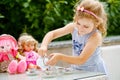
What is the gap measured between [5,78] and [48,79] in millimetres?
229

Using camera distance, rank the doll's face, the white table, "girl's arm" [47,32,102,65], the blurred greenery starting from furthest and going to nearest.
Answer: the blurred greenery < the doll's face < "girl's arm" [47,32,102,65] < the white table

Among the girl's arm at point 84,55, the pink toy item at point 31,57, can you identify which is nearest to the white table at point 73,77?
the girl's arm at point 84,55

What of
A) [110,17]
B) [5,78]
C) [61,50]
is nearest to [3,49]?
[5,78]

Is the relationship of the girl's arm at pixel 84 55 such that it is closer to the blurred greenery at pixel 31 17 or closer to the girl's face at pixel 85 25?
the girl's face at pixel 85 25

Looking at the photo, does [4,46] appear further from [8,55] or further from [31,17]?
[31,17]

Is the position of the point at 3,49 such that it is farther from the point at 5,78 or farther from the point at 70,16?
the point at 70,16

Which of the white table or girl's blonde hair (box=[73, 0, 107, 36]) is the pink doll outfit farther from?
girl's blonde hair (box=[73, 0, 107, 36])

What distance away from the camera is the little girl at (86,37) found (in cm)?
174

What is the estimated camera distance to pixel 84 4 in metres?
1.82

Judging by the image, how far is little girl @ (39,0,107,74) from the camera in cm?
174

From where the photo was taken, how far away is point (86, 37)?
185 centimetres

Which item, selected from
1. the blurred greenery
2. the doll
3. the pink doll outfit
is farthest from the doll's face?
the blurred greenery

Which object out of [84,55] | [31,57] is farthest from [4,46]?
[84,55]

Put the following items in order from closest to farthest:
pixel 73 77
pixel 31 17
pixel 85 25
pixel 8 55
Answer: pixel 73 77 < pixel 85 25 < pixel 8 55 < pixel 31 17
